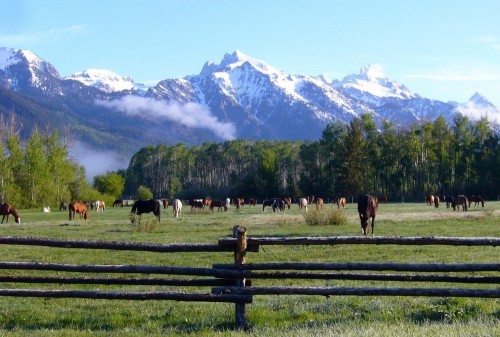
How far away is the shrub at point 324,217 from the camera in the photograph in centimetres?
3641

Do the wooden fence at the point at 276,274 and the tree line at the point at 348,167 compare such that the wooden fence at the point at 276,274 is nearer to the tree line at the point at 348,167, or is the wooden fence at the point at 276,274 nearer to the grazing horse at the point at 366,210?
the grazing horse at the point at 366,210

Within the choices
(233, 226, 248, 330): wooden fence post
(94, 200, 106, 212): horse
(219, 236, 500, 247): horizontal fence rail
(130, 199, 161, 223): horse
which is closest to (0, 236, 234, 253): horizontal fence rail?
(233, 226, 248, 330): wooden fence post

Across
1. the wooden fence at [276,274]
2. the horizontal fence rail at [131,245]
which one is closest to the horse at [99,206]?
the horizontal fence rail at [131,245]

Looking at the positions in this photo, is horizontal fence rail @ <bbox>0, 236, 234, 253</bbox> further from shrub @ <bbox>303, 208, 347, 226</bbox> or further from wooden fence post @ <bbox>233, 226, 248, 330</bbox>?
shrub @ <bbox>303, 208, 347, 226</bbox>

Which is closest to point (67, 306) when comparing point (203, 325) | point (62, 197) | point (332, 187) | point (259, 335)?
point (203, 325)

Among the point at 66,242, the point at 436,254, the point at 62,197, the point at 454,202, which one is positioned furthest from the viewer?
the point at 62,197

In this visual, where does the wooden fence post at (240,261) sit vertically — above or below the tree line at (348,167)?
below

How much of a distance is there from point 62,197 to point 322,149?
49612 millimetres

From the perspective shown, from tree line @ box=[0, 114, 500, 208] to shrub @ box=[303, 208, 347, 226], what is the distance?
64988 millimetres

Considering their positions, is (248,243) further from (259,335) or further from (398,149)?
(398,149)

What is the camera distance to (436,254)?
20656mm

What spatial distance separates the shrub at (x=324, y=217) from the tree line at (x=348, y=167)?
65.0 metres

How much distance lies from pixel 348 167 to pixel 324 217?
69649 mm

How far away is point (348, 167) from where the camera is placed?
105125 millimetres
